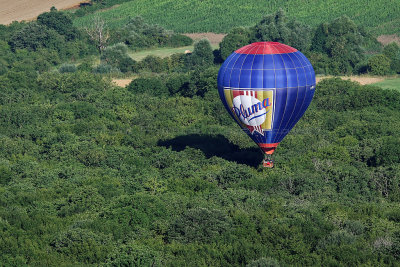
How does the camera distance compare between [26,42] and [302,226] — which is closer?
[302,226]

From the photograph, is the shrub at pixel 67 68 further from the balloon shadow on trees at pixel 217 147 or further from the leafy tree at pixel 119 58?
the balloon shadow on trees at pixel 217 147

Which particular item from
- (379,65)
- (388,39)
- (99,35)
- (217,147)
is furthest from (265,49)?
(99,35)

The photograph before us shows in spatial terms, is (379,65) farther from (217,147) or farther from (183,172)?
→ (183,172)

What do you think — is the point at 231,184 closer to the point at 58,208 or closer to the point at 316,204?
the point at 316,204

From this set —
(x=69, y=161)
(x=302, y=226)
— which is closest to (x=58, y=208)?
(x=69, y=161)

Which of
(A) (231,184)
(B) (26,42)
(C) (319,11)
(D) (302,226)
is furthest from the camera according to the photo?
(C) (319,11)

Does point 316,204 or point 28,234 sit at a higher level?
point 28,234
